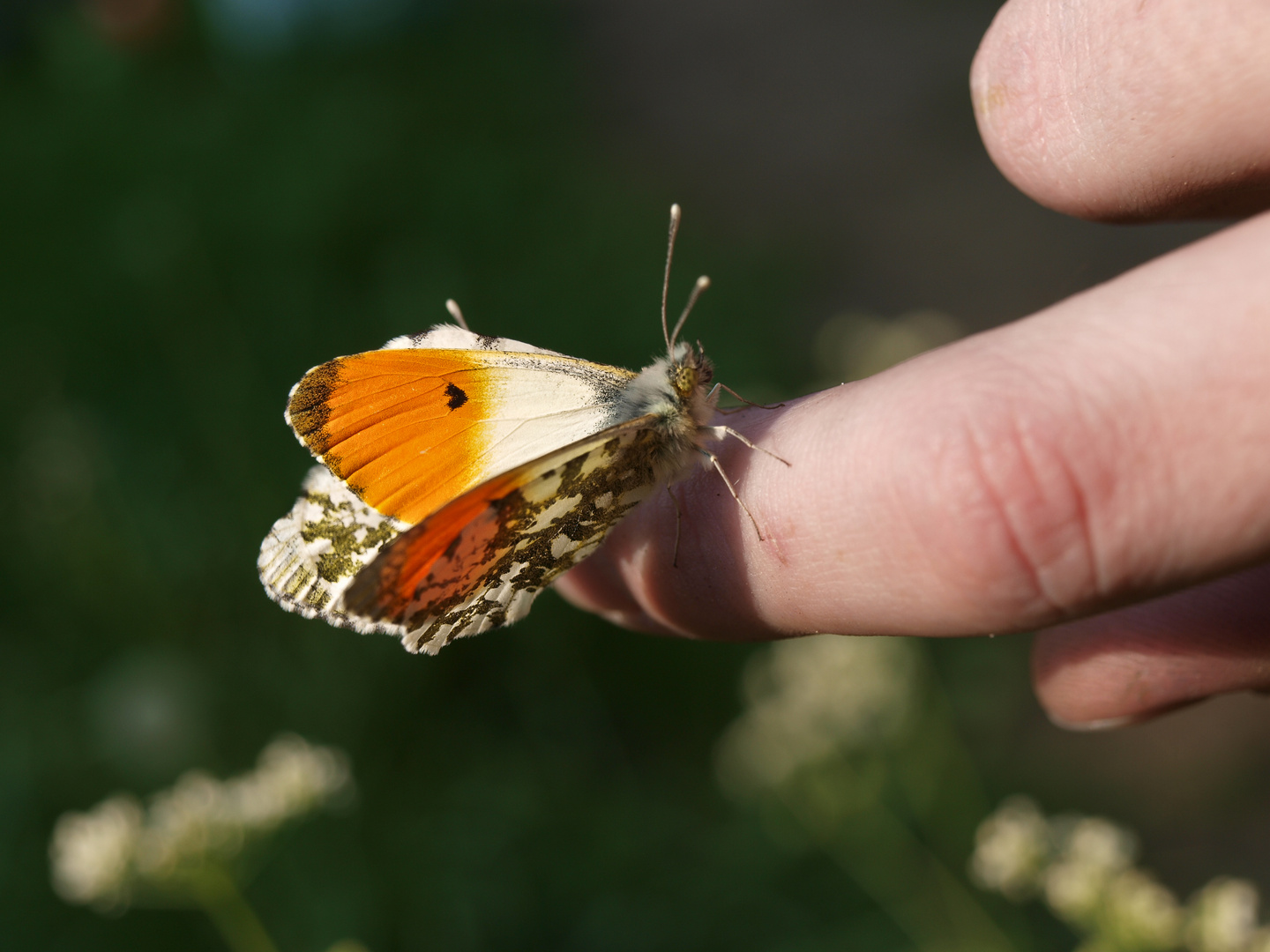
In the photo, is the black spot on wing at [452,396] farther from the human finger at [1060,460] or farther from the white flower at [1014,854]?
the white flower at [1014,854]

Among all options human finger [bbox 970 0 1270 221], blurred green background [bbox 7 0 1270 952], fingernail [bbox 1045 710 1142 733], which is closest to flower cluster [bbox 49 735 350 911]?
blurred green background [bbox 7 0 1270 952]

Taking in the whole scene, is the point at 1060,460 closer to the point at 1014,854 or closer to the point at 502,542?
the point at 502,542

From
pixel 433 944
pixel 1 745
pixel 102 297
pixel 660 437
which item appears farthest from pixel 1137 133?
pixel 102 297

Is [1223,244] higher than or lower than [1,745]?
higher

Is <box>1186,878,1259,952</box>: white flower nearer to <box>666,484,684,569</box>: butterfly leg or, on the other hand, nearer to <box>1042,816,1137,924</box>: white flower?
<box>1042,816,1137,924</box>: white flower

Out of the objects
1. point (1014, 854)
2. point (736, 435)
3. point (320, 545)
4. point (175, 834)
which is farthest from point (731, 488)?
point (175, 834)

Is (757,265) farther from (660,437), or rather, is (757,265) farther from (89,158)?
(660,437)
